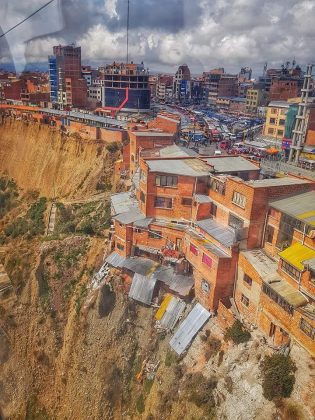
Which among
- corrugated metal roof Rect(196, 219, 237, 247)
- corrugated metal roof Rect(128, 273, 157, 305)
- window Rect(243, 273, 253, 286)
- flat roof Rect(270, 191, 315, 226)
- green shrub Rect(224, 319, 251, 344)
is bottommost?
corrugated metal roof Rect(128, 273, 157, 305)

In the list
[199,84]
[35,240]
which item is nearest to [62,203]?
[35,240]

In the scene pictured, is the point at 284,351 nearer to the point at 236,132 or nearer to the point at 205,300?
the point at 205,300

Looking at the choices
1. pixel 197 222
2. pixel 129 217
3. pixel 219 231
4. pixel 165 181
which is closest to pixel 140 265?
pixel 129 217

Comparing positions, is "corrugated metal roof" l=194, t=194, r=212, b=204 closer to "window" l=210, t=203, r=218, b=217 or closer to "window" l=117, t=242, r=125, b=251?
"window" l=210, t=203, r=218, b=217

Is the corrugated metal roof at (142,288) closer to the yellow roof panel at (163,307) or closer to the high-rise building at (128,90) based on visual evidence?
the yellow roof panel at (163,307)

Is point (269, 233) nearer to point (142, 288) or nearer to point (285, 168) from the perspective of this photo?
point (142, 288)

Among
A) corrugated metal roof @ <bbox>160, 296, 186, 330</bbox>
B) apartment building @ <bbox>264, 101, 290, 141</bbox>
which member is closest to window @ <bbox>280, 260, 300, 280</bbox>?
corrugated metal roof @ <bbox>160, 296, 186, 330</bbox>

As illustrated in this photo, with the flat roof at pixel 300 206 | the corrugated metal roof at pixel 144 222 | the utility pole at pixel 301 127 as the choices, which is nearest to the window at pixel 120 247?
the corrugated metal roof at pixel 144 222
